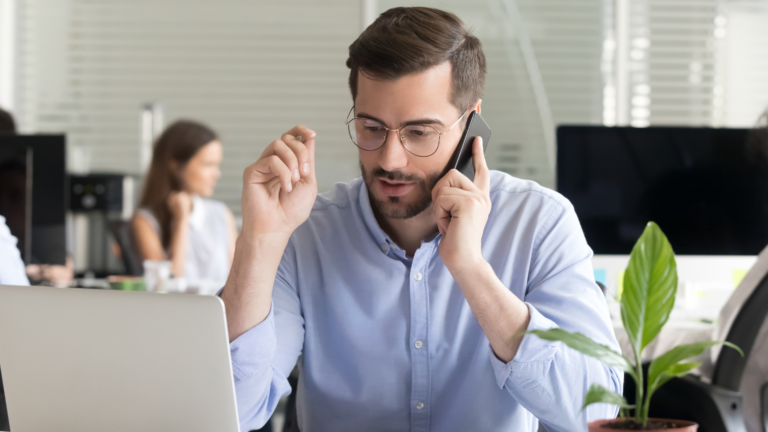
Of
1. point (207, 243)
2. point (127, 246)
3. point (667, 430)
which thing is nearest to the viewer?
point (667, 430)

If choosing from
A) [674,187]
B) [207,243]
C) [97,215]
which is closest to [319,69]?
[207,243]

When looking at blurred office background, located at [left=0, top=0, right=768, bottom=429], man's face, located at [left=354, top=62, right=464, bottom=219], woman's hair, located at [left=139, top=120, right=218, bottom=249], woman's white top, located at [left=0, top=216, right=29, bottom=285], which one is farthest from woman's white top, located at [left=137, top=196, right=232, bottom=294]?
man's face, located at [left=354, top=62, right=464, bottom=219]

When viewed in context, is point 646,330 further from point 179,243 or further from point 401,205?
point 179,243

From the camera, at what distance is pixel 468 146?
1.37m

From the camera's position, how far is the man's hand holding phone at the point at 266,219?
3.67ft

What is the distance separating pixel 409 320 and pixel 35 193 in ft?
5.52

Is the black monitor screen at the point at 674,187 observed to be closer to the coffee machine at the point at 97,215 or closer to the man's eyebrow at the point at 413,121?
the man's eyebrow at the point at 413,121

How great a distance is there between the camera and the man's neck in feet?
4.49

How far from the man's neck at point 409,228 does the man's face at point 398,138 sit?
0.05 meters

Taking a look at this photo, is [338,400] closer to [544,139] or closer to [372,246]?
[372,246]

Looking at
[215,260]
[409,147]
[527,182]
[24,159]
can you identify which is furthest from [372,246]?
[215,260]

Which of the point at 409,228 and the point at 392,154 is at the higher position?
the point at 392,154

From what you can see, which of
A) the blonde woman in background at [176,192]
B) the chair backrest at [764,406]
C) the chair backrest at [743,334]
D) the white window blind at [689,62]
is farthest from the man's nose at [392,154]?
the white window blind at [689,62]

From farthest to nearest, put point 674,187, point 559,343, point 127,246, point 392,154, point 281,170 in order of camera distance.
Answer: point 127,246
point 674,187
point 392,154
point 281,170
point 559,343
